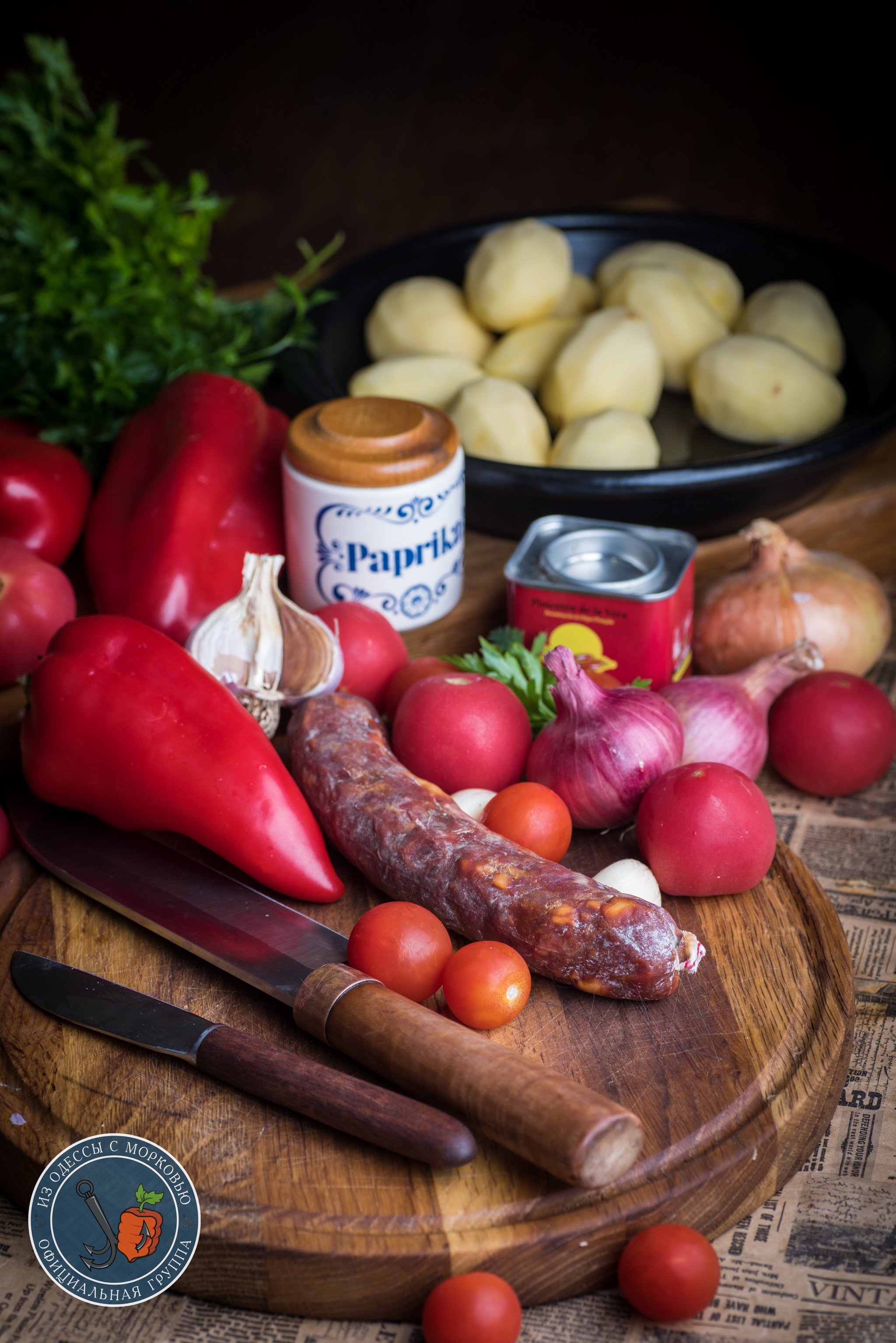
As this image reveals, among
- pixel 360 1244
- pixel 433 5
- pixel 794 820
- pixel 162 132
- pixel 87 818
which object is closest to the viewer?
pixel 360 1244

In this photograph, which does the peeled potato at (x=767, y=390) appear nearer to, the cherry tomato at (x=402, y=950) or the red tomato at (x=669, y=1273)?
the cherry tomato at (x=402, y=950)

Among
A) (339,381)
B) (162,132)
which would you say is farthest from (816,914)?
(162,132)

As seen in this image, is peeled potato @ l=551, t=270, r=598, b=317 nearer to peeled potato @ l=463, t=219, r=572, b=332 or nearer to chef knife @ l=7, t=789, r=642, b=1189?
peeled potato @ l=463, t=219, r=572, b=332

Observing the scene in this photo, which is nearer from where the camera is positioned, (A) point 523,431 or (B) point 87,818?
(B) point 87,818

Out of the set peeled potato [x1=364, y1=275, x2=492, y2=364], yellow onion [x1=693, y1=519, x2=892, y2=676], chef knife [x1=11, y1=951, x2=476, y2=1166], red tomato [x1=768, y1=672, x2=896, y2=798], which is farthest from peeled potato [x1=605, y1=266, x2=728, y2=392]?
chef knife [x1=11, y1=951, x2=476, y2=1166]

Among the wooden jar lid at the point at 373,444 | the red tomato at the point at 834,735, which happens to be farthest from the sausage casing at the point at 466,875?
the red tomato at the point at 834,735

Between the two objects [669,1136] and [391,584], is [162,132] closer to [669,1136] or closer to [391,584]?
[391,584]

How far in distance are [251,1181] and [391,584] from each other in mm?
687

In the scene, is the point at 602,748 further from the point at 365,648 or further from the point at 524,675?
the point at 365,648

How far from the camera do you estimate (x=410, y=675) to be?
4.01 ft

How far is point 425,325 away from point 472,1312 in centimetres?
127

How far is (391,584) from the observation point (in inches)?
52.5

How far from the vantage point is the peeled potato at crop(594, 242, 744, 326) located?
5.65 feet

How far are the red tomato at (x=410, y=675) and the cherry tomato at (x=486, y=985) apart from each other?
353mm
